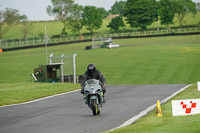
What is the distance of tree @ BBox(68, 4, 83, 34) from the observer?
153875mm

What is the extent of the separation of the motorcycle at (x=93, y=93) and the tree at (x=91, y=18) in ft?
475

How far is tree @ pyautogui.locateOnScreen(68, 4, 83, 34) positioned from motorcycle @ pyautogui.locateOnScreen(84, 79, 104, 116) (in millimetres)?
136728

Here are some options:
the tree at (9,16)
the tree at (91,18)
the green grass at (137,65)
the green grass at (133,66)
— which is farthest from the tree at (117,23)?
the green grass at (133,66)

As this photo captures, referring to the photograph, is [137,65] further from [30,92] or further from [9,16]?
[9,16]

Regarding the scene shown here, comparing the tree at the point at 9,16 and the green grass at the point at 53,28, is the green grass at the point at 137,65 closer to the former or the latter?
the tree at the point at 9,16

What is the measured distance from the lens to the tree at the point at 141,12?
15862cm

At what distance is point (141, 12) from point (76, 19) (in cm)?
2271

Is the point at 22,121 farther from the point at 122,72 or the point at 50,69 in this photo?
the point at 122,72

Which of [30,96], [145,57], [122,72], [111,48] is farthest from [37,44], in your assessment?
[30,96]

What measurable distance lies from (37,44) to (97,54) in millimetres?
31158

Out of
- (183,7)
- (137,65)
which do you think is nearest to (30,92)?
(137,65)

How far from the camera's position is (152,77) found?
48469 mm

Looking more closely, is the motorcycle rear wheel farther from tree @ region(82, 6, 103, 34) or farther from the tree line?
tree @ region(82, 6, 103, 34)

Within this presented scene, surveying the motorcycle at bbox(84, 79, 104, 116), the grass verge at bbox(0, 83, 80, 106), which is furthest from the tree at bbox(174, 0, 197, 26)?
the motorcycle at bbox(84, 79, 104, 116)
